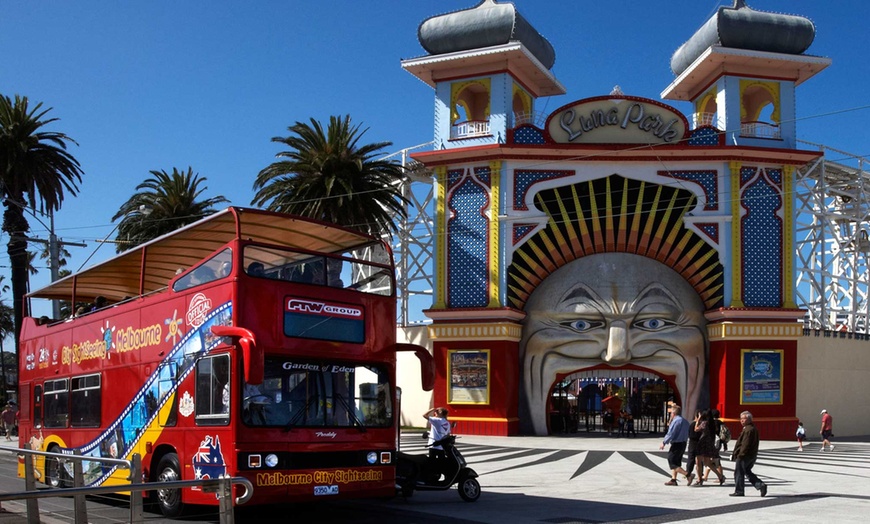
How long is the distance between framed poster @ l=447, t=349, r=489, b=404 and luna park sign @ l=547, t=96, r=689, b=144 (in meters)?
8.91

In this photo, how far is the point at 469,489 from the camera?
16.2 m

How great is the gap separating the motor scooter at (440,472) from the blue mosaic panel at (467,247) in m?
18.0

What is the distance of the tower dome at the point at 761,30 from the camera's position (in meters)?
34.2

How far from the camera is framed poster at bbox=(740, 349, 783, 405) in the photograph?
32.8 meters

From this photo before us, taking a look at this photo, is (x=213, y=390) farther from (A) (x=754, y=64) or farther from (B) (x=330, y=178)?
(A) (x=754, y=64)

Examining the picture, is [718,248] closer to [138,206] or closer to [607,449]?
[607,449]

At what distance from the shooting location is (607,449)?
28.4 metres

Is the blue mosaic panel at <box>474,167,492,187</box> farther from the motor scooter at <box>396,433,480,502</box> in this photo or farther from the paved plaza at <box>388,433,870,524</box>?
the motor scooter at <box>396,433,480,502</box>

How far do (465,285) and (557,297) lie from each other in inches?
140

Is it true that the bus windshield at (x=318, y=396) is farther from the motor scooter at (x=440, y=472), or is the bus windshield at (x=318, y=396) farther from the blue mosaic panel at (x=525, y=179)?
the blue mosaic panel at (x=525, y=179)

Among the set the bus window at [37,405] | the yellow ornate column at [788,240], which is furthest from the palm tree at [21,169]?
the yellow ornate column at [788,240]

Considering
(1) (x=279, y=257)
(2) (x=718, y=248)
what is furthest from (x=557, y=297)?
(1) (x=279, y=257)

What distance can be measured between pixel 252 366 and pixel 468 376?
22870mm

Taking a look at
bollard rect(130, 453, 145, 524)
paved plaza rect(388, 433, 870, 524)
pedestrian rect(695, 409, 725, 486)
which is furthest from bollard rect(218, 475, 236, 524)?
pedestrian rect(695, 409, 725, 486)
